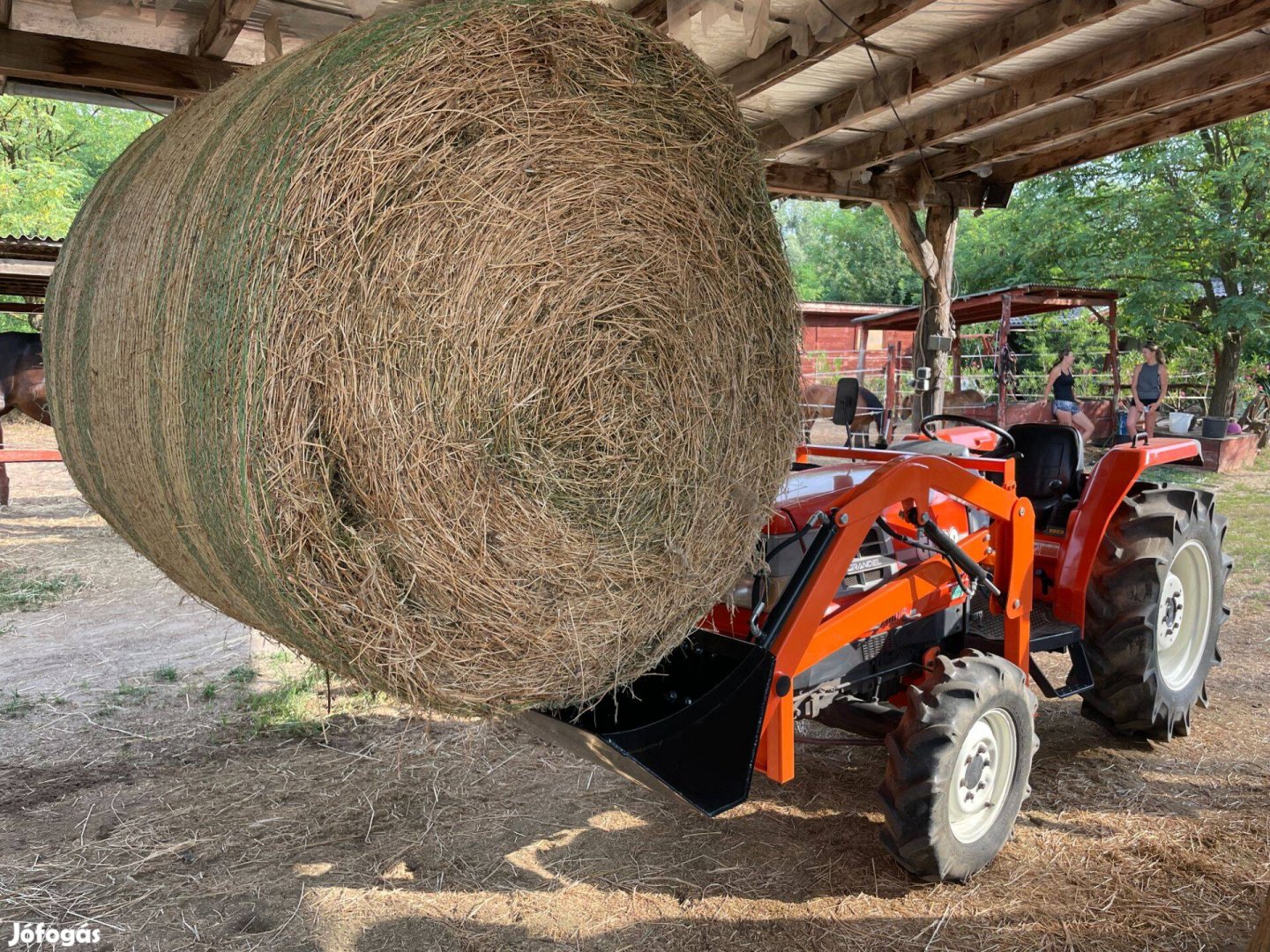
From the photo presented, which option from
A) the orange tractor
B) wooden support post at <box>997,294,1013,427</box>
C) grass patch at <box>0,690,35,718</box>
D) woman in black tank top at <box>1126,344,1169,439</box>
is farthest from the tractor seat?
woman in black tank top at <box>1126,344,1169,439</box>

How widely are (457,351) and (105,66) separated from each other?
282cm

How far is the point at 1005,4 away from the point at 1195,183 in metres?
13.2

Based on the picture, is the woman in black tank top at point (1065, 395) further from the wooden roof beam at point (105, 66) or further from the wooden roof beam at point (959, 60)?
the wooden roof beam at point (105, 66)

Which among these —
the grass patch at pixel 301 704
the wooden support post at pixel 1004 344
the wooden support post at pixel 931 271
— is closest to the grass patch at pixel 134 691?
the grass patch at pixel 301 704

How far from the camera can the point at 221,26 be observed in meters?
3.46

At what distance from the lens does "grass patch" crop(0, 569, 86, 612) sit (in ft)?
20.5

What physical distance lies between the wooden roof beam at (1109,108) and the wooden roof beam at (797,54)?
1.78m

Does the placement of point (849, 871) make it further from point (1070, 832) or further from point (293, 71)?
point (293, 71)

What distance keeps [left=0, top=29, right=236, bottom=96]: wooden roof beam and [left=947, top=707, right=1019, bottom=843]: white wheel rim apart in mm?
3764

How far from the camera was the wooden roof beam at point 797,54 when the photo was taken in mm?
3441

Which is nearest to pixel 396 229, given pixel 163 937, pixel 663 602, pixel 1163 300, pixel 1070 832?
pixel 663 602

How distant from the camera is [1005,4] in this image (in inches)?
149

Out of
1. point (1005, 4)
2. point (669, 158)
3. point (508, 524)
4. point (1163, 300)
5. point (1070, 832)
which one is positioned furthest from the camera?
point (1163, 300)

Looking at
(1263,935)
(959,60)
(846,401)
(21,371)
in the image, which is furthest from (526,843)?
(21,371)
